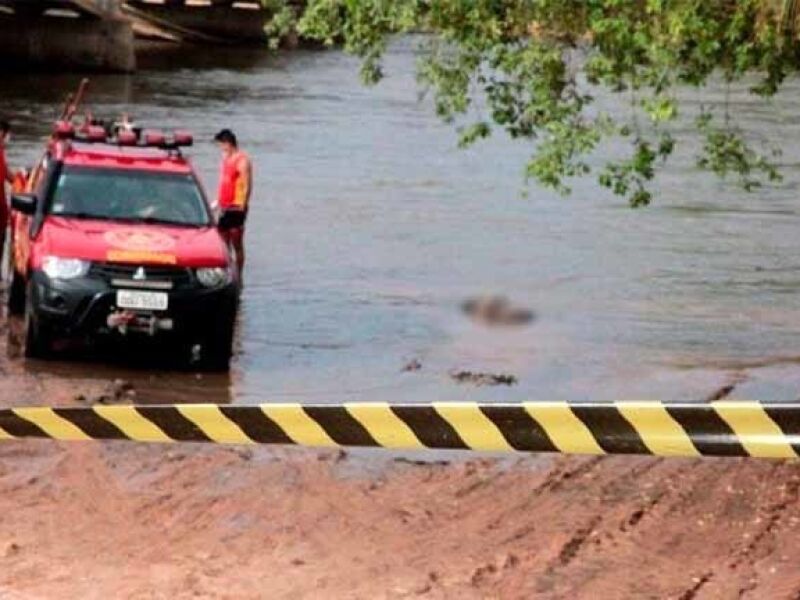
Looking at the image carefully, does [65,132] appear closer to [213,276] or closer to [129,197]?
[129,197]

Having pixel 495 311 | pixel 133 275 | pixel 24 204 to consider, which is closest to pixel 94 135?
pixel 24 204

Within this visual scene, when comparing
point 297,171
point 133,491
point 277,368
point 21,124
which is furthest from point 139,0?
point 133,491

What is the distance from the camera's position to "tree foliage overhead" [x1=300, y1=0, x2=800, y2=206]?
1175cm

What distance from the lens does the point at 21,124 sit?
42.7 meters

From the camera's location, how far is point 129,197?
17.2 m

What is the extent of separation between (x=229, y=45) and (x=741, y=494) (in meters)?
68.6

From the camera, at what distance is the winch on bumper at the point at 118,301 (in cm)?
1597

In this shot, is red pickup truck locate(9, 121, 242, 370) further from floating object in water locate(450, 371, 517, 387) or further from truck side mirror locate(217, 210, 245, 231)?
floating object in water locate(450, 371, 517, 387)

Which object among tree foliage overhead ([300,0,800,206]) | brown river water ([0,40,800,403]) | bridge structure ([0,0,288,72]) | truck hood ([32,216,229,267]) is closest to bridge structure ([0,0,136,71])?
bridge structure ([0,0,288,72])

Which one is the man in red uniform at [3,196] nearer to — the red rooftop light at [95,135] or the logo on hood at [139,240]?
the red rooftop light at [95,135]

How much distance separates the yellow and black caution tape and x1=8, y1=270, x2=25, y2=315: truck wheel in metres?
8.35

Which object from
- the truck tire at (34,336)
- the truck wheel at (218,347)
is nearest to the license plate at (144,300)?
the truck wheel at (218,347)

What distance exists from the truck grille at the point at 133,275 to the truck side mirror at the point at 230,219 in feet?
2.93

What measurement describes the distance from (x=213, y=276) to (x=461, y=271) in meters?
9.01
